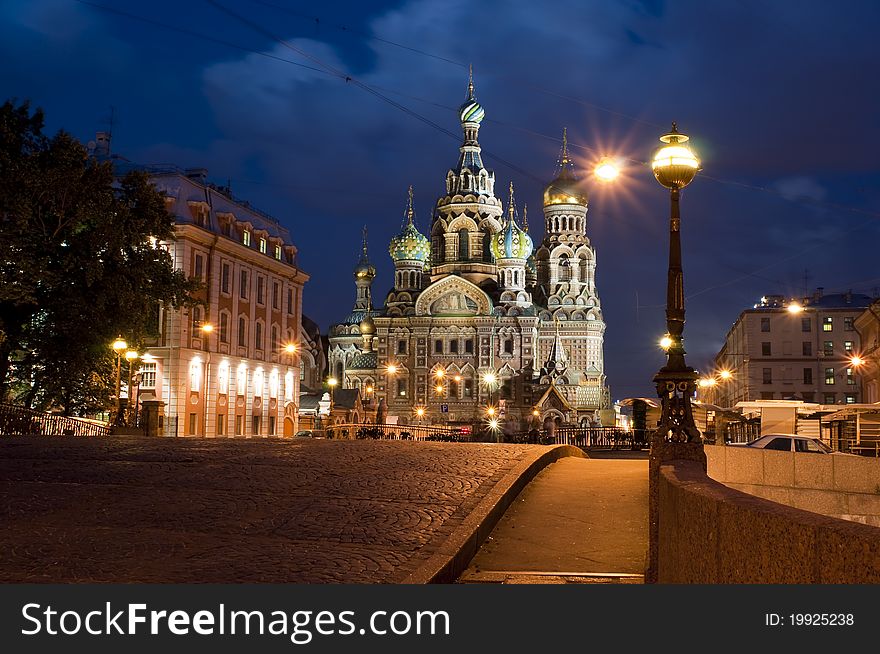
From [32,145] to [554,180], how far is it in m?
86.7

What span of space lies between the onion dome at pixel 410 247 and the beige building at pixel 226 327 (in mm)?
45677

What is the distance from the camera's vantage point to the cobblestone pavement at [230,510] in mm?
10172

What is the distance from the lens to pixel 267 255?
196ft

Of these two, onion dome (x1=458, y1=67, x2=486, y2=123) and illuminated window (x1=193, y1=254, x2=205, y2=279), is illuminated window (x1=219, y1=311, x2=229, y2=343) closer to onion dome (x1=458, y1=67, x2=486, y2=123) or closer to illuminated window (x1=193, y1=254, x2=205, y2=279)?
illuminated window (x1=193, y1=254, x2=205, y2=279)

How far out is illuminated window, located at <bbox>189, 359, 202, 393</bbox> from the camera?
166 ft

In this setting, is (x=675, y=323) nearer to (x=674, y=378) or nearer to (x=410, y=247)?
(x=674, y=378)

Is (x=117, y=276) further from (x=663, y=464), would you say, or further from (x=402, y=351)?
(x=402, y=351)

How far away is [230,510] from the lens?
1346 cm

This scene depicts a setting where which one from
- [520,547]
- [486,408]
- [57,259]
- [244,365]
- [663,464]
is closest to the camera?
[663,464]

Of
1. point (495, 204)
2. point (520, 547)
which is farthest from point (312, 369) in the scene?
point (520, 547)

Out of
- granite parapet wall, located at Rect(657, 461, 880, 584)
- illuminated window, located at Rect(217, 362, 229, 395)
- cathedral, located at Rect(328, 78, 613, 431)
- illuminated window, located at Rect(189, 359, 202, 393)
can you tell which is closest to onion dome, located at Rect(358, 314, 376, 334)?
cathedral, located at Rect(328, 78, 613, 431)

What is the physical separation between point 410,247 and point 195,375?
61.3 meters

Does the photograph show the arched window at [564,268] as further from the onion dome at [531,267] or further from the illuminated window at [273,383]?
the illuminated window at [273,383]

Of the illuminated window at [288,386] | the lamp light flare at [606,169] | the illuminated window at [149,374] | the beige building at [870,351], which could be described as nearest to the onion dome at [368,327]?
the illuminated window at [288,386]
